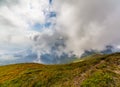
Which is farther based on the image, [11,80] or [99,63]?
[11,80]

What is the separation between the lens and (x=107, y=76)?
77.7 meters

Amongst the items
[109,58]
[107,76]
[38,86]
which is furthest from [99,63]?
[38,86]

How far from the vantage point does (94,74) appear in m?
80.8

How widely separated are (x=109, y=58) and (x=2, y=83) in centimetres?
5481

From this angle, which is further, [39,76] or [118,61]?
[39,76]

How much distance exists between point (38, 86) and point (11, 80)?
21181mm

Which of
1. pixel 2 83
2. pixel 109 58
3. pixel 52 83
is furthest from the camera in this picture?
pixel 2 83

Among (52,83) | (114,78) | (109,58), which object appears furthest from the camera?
(109,58)

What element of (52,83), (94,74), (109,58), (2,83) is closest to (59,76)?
(52,83)

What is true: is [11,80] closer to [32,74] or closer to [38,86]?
[32,74]

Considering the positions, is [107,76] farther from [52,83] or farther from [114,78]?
[52,83]

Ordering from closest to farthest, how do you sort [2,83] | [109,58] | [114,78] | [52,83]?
[114,78], [52,83], [109,58], [2,83]

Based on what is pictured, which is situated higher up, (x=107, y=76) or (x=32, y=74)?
(x=32, y=74)

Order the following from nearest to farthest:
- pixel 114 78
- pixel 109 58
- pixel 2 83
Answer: pixel 114 78 → pixel 109 58 → pixel 2 83
